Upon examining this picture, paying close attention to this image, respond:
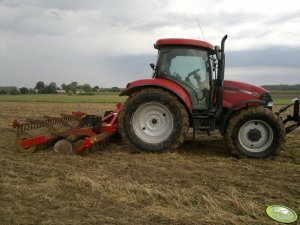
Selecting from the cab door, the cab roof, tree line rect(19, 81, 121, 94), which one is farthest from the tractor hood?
tree line rect(19, 81, 121, 94)

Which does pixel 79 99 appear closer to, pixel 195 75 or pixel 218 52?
pixel 195 75

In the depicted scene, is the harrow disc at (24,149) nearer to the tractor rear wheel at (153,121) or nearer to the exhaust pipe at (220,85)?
the tractor rear wheel at (153,121)

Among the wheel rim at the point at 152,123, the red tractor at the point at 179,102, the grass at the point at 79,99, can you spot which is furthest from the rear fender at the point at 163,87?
the grass at the point at 79,99

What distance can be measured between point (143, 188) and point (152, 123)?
8.27ft

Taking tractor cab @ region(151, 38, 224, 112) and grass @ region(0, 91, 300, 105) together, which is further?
grass @ region(0, 91, 300, 105)

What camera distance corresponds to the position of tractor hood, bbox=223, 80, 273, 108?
6809 millimetres

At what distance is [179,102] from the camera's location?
21.9 feet

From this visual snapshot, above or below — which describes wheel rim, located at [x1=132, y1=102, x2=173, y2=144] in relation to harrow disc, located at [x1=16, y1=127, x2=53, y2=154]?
above

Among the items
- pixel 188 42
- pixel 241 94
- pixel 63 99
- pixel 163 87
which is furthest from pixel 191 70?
pixel 63 99

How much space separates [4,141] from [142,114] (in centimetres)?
364

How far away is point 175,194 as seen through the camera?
4.23 meters

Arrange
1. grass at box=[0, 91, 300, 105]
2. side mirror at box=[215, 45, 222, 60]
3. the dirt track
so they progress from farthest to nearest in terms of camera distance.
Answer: grass at box=[0, 91, 300, 105] → side mirror at box=[215, 45, 222, 60] → the dirt track

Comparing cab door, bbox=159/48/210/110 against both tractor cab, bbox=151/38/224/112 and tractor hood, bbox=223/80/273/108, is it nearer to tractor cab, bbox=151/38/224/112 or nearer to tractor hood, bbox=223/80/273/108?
tractor cab, bbox=151/38/224/112

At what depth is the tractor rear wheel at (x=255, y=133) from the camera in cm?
626
